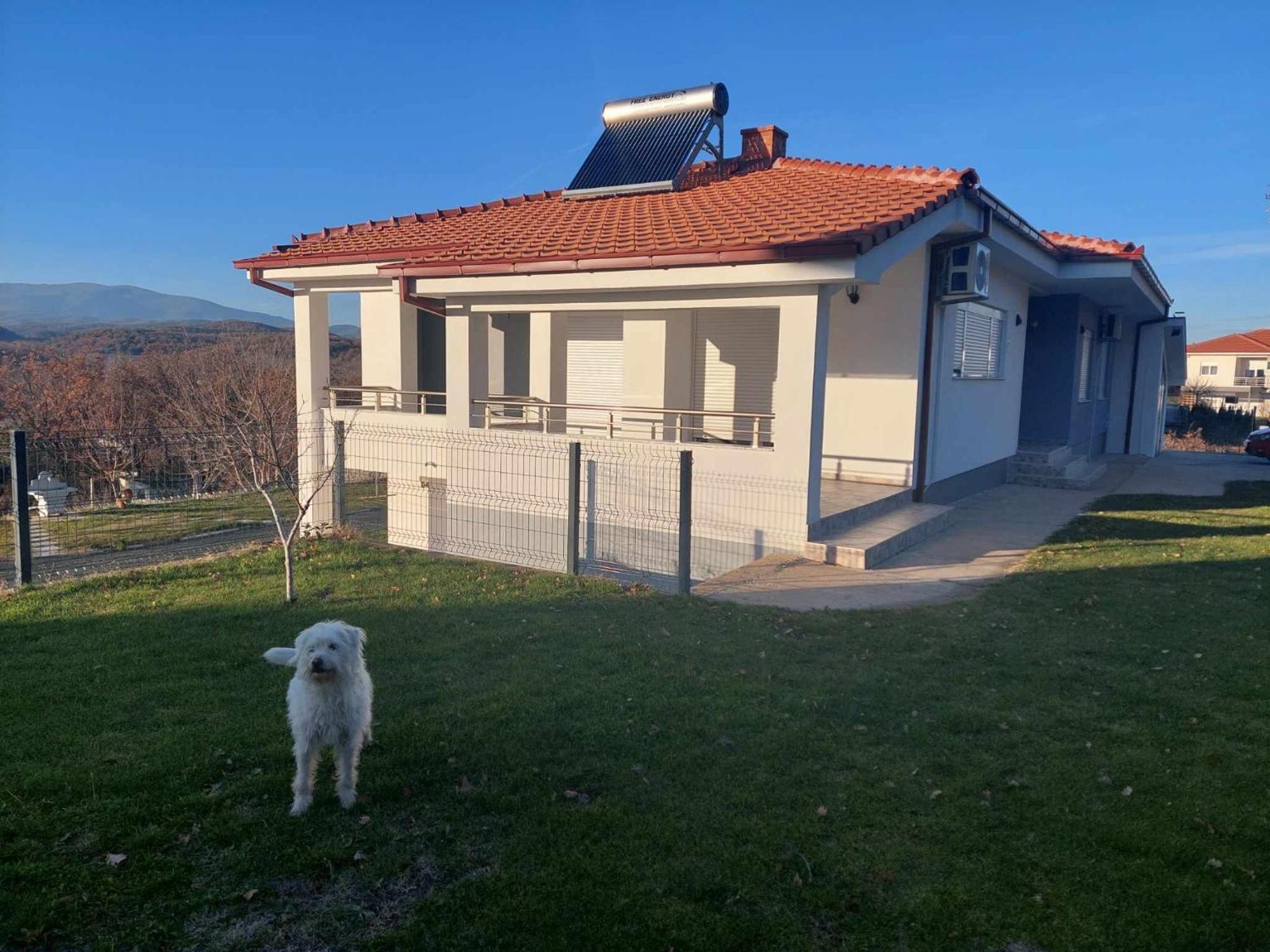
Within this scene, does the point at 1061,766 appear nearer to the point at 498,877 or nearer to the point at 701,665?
the point at 701,665

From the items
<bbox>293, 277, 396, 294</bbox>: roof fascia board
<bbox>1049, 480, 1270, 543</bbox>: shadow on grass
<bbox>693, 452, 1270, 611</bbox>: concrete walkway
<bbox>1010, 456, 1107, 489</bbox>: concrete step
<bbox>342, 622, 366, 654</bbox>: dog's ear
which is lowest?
<bbox>693, 452, 1270, 611</bbox>: concrete walkway

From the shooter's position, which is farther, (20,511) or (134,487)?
(134,487)

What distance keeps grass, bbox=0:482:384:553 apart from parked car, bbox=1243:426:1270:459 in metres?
23.3

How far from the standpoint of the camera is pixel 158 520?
11.8m

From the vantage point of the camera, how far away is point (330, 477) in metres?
11.1

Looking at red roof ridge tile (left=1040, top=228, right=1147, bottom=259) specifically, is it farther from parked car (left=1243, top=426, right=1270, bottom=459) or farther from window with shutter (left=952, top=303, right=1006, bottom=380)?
parked car (left=1243, top=426, right=1270, bottom=459)

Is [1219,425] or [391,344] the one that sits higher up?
[391,344]

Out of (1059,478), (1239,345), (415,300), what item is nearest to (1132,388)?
(1059,478)

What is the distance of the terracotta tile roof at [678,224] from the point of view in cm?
924

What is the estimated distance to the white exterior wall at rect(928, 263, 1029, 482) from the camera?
487 inches

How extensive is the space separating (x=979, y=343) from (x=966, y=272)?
302cm

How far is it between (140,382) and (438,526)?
23.8m

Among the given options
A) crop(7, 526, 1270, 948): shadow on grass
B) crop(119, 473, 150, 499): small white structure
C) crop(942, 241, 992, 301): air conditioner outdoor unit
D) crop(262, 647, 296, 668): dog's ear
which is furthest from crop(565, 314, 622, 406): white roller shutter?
crop(262, 647, 296, 668): dog's ear

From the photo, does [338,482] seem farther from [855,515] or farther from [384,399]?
[855,515]
